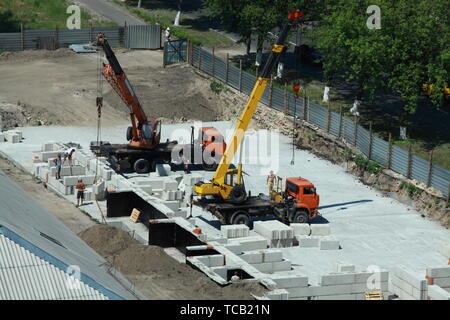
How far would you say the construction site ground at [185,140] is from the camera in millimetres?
42750

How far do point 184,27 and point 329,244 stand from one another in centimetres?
3818

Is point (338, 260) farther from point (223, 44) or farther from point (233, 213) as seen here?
point (223, 44)

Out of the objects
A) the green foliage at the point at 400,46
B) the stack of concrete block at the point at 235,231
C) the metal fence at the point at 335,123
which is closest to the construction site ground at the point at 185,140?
the metal fence at the point at 335,123

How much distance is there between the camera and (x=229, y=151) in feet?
153

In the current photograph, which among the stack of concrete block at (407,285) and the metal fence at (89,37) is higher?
the metal fence at (89,37)

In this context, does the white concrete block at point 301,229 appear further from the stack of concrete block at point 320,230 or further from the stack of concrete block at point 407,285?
the stack of concrete block at point 407,285

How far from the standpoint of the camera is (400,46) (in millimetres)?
57281

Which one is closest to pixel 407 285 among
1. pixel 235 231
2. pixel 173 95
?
pixel 235 231

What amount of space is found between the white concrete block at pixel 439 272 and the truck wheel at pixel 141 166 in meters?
18.5

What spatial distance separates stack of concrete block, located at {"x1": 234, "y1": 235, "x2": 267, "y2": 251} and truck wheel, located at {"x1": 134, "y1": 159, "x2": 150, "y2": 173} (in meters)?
12.0

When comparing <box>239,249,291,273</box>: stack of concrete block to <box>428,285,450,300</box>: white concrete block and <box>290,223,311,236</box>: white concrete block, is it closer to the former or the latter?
<box>290,223,311,236</box>: white concrete block
